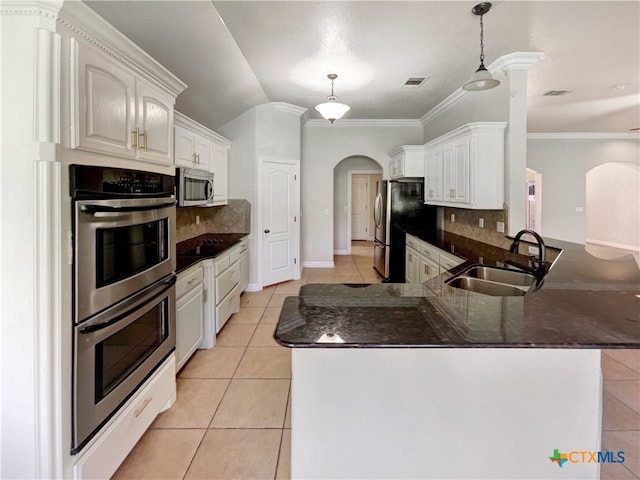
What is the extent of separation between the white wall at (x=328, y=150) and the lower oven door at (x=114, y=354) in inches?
191

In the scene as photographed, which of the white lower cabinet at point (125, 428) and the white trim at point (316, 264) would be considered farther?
the white trim at point (316, 264)

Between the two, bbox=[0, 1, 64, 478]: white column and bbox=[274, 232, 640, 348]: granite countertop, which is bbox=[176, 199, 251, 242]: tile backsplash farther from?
bbox=[0, 1, 64, 478]: white column

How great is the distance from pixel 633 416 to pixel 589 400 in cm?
168

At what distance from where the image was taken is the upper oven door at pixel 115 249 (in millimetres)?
1438

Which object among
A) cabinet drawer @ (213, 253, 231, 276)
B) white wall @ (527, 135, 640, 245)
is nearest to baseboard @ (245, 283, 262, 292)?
cabinet drawer @ (213, 253, 231, 276)

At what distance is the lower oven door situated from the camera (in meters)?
1.45

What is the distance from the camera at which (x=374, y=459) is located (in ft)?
3.80

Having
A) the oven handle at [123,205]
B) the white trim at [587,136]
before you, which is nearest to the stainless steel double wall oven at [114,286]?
the oven handle at [123,205]

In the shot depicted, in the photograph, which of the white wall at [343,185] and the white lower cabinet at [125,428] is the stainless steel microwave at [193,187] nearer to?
the white lower cabinet at [125,428]

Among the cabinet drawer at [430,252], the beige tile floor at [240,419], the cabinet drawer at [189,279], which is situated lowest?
the beige tile floor at [240,419]

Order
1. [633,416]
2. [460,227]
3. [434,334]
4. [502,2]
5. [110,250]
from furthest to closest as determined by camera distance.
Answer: [460,227], [502,2], [633,416], [110,250], [434,334]

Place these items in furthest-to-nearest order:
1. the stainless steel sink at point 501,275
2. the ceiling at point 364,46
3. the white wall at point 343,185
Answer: the white wall at point 343,185
the ceiling at point 364,46
the stainless steel sink at point 501,275

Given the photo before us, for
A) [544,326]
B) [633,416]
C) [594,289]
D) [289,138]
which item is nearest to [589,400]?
[544,326]

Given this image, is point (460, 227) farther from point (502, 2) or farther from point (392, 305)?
point (392, 305)
